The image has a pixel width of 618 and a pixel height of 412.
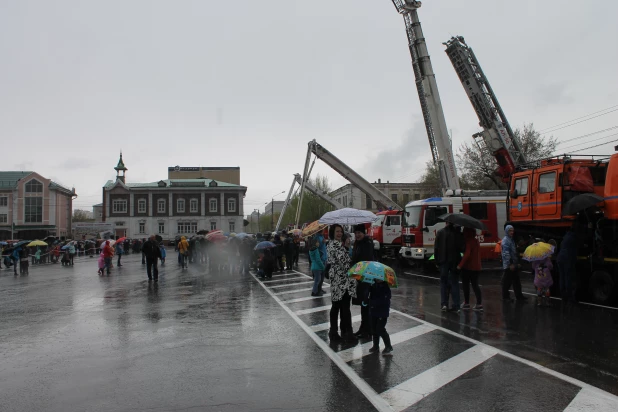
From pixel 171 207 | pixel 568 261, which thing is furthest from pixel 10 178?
pixel 568 261

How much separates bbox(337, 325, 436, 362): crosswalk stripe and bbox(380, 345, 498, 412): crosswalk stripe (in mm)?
1096

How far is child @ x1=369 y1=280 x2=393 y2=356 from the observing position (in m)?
6.91

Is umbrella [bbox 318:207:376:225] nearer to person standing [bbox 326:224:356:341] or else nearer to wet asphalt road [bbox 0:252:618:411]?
wet asphalt road [bbox 0:252:618:411]

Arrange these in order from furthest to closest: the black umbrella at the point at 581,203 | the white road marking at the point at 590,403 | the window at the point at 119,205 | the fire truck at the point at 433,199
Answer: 1. the window at the point at 119,205
2. the fire truck at the point at 433,199
3. the black umbrella at the point at 581,203
4. the white road marking at the point at 590,403

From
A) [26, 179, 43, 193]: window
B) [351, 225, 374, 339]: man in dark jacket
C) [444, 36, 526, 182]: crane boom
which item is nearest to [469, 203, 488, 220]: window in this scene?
[444, 36, 526, 182]: crane boom

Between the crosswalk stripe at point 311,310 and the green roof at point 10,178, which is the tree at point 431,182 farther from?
the green roof at point 10,178

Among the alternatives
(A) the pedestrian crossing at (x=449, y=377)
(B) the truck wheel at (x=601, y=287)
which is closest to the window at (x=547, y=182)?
(B) the truck wheel at (x=601, y=287)

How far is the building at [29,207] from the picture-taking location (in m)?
78.4

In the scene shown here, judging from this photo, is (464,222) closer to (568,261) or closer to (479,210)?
(568,261)

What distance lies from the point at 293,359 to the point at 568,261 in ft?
23.8

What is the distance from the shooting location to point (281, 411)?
4809mm

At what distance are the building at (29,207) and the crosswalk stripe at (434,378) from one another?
82547 mm

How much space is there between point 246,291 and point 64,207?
8260cm

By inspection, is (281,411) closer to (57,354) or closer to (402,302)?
(57,354)
